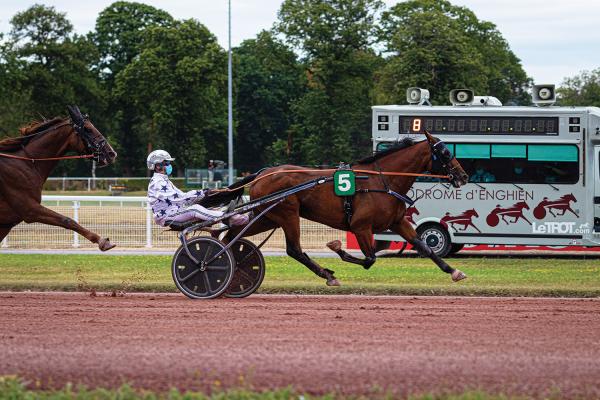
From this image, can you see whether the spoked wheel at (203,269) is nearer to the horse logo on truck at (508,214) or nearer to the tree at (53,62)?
the horse logo on truck at (508,214)

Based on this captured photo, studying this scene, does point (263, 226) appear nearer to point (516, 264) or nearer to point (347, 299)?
point (347, 299)

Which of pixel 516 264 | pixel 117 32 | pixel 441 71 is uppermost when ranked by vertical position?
pixel 117 32

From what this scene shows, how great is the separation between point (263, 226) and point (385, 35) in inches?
2097

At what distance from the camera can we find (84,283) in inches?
606

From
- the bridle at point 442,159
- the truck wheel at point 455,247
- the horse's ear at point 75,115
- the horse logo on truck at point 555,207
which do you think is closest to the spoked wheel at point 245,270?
the horse's ear at point 75,115

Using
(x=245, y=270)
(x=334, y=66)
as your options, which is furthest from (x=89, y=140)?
(x=334, y=66)

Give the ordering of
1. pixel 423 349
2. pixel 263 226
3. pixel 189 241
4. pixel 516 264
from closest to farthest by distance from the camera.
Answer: pixel 423 349 → pixel 189 241 → pixel 263 226 → pixel 516 264

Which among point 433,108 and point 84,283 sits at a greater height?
point 433,108

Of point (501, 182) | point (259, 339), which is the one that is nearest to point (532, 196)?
point (501, 182)

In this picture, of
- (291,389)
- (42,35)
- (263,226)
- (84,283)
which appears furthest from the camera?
(42,35)

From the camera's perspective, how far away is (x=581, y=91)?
8625cm

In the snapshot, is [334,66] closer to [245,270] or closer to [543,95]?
[543,95]

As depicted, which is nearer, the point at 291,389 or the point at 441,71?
the point at 291,389

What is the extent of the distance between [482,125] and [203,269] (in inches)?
439
